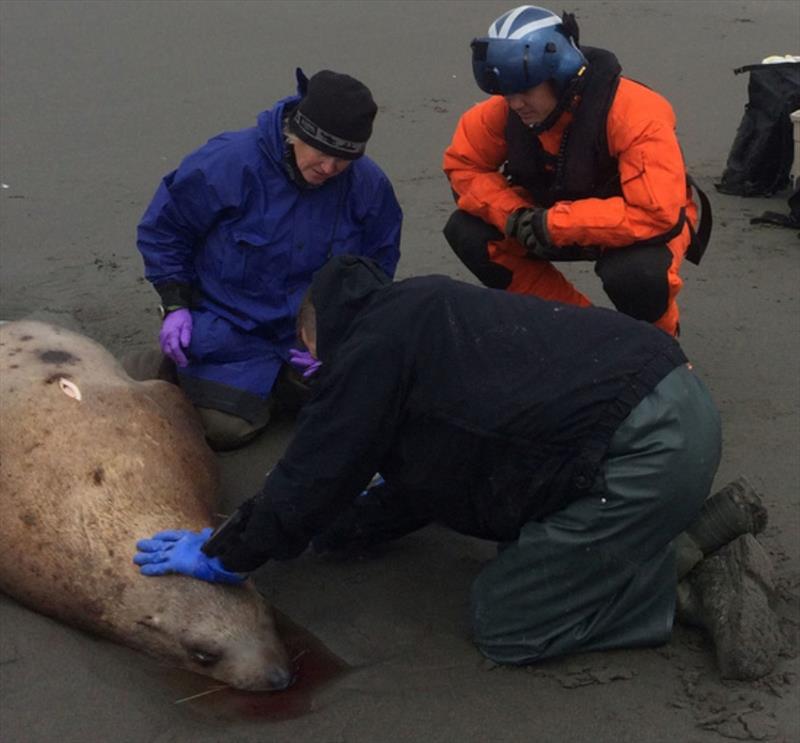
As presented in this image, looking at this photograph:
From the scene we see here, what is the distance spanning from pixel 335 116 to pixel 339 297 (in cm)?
106

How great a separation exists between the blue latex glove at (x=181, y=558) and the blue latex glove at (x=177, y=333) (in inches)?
40.1

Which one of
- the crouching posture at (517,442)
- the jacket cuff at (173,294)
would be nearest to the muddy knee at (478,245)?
the jacket cuff at (173,294)

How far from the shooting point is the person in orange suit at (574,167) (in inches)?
165

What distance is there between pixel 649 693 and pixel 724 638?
0.77ft

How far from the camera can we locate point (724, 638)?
3242 millimetres

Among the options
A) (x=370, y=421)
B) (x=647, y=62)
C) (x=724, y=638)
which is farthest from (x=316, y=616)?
(x=647, y=62)

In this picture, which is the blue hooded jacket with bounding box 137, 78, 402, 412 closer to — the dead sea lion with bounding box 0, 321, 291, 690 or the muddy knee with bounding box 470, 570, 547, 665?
the dead sea lion with bounding box 0, 321, 291, 690

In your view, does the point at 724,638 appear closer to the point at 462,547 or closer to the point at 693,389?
the point at 693,389

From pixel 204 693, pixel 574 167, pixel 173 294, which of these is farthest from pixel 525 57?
pixel 204 693

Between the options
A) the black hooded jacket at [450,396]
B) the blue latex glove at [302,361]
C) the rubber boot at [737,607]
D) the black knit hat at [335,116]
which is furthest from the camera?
the blue latex glove at [302,361]

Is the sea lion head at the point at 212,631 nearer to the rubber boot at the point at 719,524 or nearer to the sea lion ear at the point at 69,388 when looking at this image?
the sea lion ear at the point at 69,388

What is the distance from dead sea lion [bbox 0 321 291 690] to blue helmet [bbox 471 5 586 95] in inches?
60.3

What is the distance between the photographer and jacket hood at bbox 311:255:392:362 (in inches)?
125

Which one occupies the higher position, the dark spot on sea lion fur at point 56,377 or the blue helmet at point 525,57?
the blue helmet at point 525,57
